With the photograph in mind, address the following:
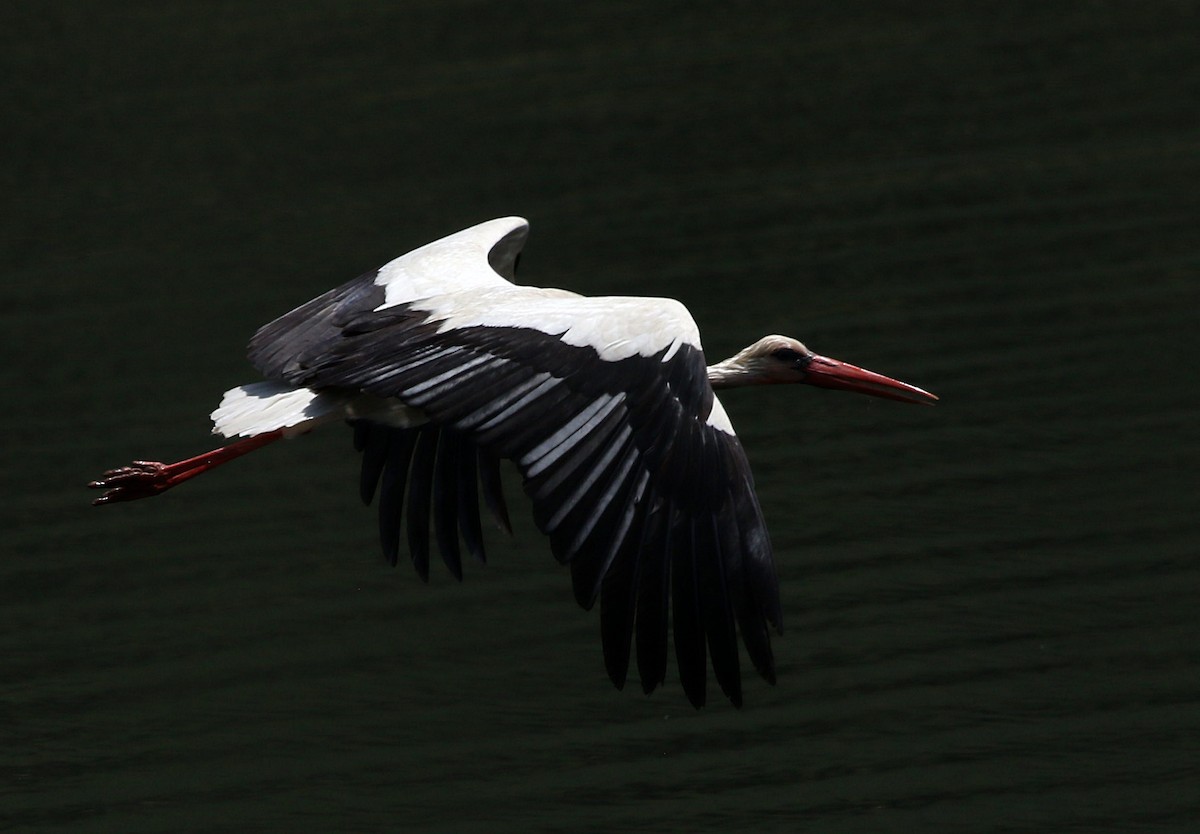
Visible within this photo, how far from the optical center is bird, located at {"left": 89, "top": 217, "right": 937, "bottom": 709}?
6.94m

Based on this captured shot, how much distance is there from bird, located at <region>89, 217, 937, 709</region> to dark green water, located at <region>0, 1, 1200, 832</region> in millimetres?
1026

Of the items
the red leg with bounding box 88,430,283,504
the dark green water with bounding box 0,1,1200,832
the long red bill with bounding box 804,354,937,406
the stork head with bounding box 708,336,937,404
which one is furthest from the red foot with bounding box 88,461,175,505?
the long red bill with bounding box 804,354,937,406

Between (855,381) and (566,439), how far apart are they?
289 cm

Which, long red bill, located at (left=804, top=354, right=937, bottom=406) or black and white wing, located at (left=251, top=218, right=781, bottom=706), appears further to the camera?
long red bill, located at (left=804, top=354, right=937, bottom=406)

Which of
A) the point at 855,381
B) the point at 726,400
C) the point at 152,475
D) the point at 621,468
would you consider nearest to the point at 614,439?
the point at 621,468

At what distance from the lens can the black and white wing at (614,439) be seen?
6.91m

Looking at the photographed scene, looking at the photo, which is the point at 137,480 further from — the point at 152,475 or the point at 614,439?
the point at 614,439

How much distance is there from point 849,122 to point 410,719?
32.4 feet

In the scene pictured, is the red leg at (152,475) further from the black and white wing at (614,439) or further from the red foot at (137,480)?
the black and white wing at (614,439)

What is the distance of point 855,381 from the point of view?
32.5 ft

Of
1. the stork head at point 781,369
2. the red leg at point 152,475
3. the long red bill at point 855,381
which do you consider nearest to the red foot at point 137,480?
the red leg at point 152,475

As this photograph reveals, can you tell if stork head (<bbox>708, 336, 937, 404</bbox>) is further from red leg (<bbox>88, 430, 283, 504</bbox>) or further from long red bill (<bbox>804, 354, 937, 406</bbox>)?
red leg (<bbox>88, 430, 283, 504</bbox>)

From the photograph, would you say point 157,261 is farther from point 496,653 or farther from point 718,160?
point 496,653

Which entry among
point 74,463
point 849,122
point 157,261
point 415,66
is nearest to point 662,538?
point 74,463
